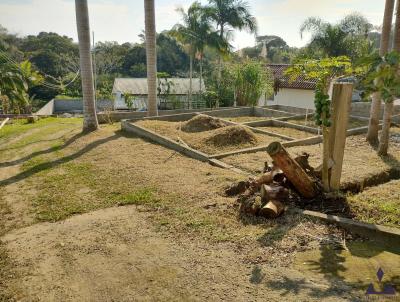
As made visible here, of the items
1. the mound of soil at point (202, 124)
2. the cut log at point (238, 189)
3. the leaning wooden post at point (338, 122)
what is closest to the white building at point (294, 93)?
the mound of soil at point (202, 124)

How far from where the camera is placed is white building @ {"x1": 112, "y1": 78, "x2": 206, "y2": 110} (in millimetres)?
20297

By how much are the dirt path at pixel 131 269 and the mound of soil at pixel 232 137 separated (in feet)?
14.9

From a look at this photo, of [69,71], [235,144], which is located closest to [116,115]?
[235,144]

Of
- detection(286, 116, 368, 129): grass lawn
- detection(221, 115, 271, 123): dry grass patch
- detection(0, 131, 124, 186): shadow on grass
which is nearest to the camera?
detection(0, 131, 124, 186): shadow on grass

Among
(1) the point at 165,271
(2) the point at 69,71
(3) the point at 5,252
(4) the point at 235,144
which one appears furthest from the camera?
(2) the point at 69,71

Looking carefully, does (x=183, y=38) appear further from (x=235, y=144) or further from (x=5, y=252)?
(x=5, y=252)

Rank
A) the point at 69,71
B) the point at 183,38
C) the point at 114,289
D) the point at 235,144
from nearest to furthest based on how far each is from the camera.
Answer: the point at 114,289
the point at 235,144
the point at 183,38
the point at 69,71

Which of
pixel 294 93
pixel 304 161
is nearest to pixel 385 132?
pixel 304 161

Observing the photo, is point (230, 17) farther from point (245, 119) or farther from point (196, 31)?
point (245, 119)

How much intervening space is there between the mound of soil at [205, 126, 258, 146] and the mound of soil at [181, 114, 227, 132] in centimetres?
147

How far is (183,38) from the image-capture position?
20641 millimetres

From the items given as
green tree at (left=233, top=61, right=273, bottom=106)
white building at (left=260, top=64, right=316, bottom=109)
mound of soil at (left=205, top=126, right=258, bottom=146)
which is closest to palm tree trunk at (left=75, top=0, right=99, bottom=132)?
mound of soil at (left=205, top=126, right=258, bottom=146)

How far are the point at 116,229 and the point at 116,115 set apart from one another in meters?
9.89

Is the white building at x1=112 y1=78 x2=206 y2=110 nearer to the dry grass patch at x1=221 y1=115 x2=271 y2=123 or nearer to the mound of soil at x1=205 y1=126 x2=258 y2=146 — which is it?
the dry grass patch at x1=221 y1=115 x2=271 y2=123
